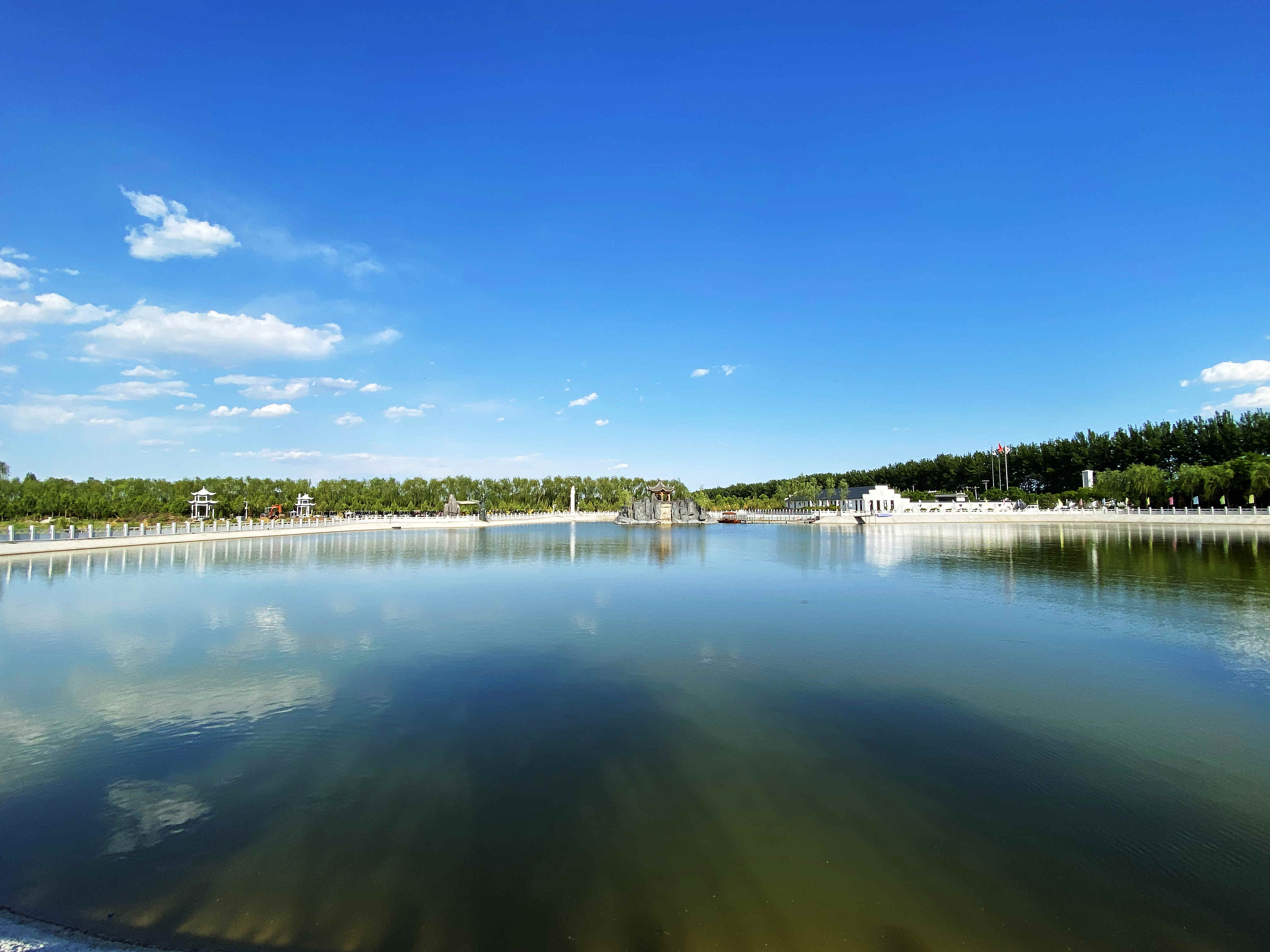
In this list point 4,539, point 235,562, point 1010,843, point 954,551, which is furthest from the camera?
point 954,551

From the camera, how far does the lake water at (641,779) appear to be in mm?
4199

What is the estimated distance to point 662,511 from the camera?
251ft

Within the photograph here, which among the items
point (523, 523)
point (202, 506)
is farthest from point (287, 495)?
point (523, 523)

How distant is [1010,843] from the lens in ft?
16.5

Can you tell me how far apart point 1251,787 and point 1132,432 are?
80.4 meters

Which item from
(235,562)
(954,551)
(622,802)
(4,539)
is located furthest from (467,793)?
(4,539)

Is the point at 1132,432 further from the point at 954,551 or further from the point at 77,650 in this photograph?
the point at 77,650

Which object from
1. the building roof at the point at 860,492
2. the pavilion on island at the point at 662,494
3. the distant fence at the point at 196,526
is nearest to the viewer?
the distant fence at the point at 196,526

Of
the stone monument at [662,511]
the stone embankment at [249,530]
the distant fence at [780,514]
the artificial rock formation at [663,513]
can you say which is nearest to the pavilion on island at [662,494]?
the stone monument at [662,511]

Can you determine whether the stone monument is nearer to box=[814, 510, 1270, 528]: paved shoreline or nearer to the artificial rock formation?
the artificial rock formation

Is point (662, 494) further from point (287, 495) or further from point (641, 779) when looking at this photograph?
point (641, 779)

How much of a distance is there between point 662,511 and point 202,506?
1961 inches

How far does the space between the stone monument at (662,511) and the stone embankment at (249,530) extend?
11.5m

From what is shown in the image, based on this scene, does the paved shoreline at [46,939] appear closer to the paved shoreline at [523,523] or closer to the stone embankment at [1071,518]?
the paved shoreline at [523,523]
